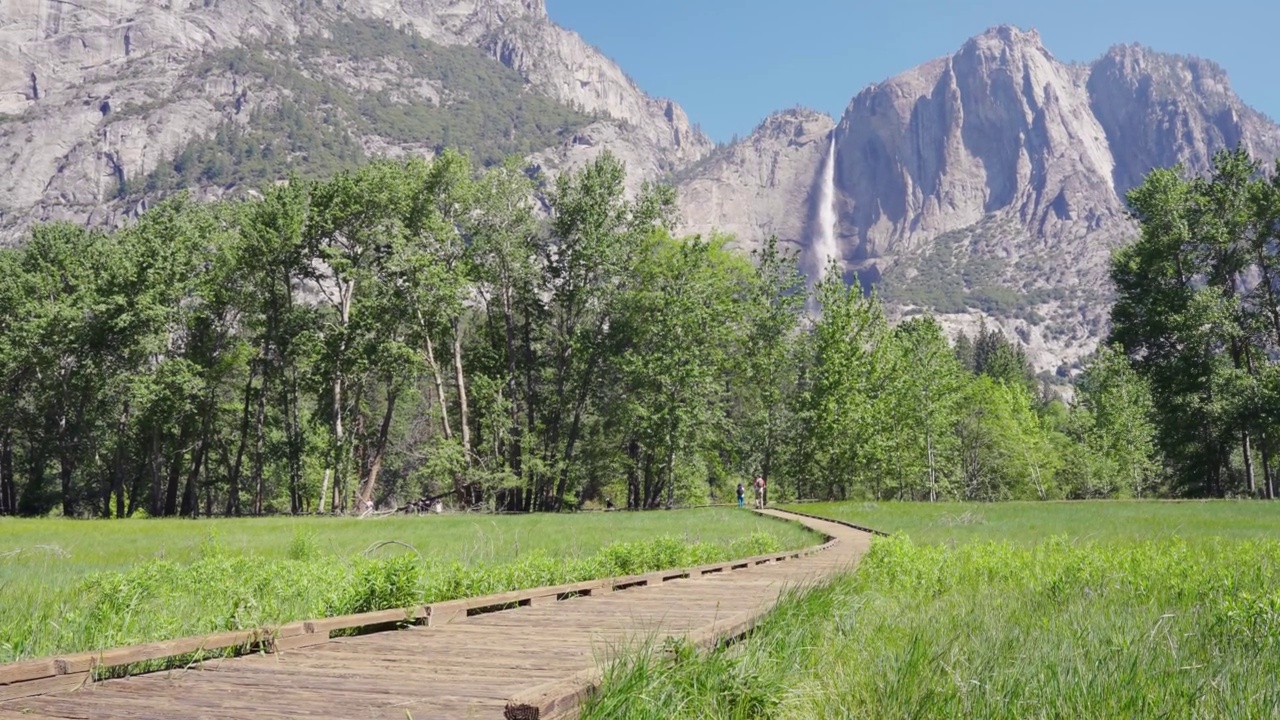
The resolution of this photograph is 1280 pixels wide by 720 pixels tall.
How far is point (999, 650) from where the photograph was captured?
18.2 ft

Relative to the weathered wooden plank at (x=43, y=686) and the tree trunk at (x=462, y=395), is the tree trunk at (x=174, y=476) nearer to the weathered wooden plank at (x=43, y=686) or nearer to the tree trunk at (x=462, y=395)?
the tree trunk at (x=462, y=395)

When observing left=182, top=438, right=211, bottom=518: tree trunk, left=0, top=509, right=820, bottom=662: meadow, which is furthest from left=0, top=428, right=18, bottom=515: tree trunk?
left=0, top=509, right=820, bottom=662: meadow

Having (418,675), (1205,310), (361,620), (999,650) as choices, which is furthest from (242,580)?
(1205,310)

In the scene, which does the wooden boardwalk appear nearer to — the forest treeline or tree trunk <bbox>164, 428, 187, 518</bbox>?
the forest treeline

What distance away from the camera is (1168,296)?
4734 cm

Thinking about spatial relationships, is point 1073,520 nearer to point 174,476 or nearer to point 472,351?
point 472,351

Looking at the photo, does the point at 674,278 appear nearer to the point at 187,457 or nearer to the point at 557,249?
the point at 557,249

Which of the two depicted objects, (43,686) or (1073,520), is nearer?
(43,686)

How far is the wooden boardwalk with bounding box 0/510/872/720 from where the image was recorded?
12.2ft

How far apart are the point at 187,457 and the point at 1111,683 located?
6790 centimetres

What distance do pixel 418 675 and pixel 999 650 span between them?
3.86 meters

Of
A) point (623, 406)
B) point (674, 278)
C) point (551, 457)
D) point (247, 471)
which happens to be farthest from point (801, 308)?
point (247, 471)

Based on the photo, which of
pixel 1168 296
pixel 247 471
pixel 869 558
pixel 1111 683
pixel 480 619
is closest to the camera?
pixel 1111 683

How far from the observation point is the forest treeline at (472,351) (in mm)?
44188
